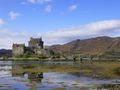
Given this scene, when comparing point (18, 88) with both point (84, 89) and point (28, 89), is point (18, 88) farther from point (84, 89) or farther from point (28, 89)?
point (84, 89)

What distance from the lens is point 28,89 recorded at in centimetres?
3881

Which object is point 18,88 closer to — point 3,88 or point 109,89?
point 3,88

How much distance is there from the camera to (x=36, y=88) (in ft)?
131

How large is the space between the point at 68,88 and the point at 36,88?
396 centimetres

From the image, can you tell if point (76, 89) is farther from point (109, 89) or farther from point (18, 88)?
point (18, 88)

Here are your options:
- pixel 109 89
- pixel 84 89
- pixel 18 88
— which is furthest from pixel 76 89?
pixel 18 88

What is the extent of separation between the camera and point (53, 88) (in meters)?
40.1

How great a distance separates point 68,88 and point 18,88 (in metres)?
6.17

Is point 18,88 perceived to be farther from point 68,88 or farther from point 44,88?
point 68,88

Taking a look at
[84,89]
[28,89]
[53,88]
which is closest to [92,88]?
[84,89]

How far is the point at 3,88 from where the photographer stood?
132 feet

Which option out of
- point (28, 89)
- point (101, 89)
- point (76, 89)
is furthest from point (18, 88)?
point (101, 89)

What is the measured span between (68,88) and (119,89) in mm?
6289

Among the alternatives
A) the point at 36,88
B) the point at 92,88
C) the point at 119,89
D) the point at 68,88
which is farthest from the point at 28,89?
the point at 119,89
